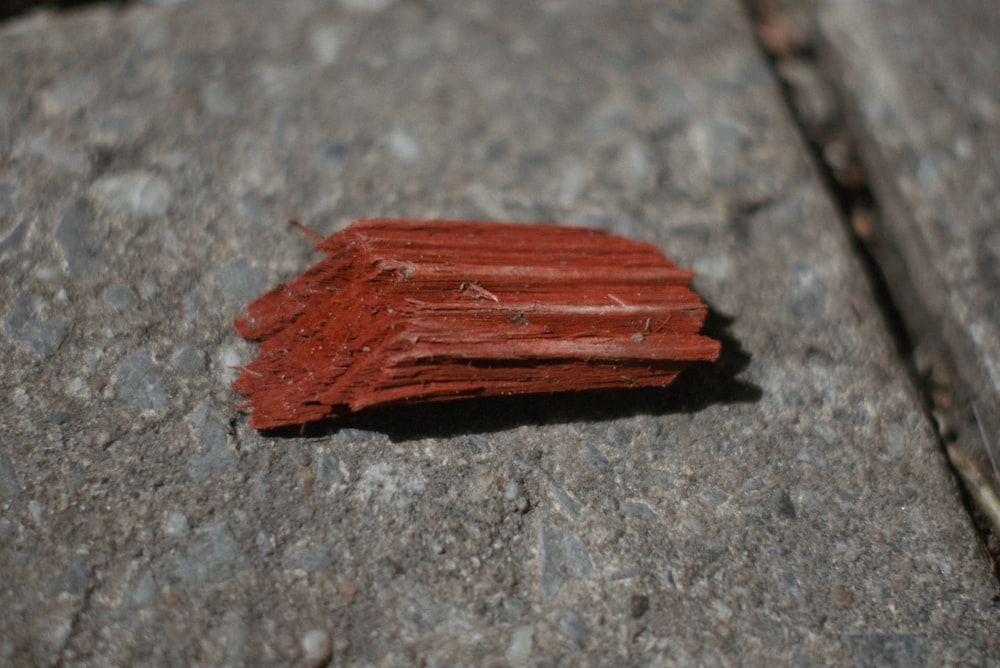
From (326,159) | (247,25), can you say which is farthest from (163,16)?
(326,159)

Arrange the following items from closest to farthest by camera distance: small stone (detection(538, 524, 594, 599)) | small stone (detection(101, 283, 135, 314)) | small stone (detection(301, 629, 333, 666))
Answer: small stone (detection(301, 629, 333, 666))
small stone (detection(538, 524, 594, 599))
small stone (detection(101, 283, 135, 314))

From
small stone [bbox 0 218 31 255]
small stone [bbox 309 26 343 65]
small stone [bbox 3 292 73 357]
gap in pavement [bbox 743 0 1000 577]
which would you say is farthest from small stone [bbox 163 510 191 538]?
gap in pavement [bbox 743 0 1000 577]

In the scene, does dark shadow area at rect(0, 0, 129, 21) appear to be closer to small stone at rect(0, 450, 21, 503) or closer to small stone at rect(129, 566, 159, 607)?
small stone at rect(0, 450, 21, 503)

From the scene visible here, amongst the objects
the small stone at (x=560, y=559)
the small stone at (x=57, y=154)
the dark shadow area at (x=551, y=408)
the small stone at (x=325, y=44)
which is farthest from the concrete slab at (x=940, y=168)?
the small stone at (x=57, y=154)

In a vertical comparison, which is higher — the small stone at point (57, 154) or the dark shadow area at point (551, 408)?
the small stone at point (57, 154)

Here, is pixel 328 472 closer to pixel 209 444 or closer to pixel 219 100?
pixel 209 444

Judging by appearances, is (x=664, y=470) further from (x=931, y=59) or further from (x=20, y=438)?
(x=931, y=59)

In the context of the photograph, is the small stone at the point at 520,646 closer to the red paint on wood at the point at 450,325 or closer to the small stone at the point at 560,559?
the small stone at the point at 560,559
